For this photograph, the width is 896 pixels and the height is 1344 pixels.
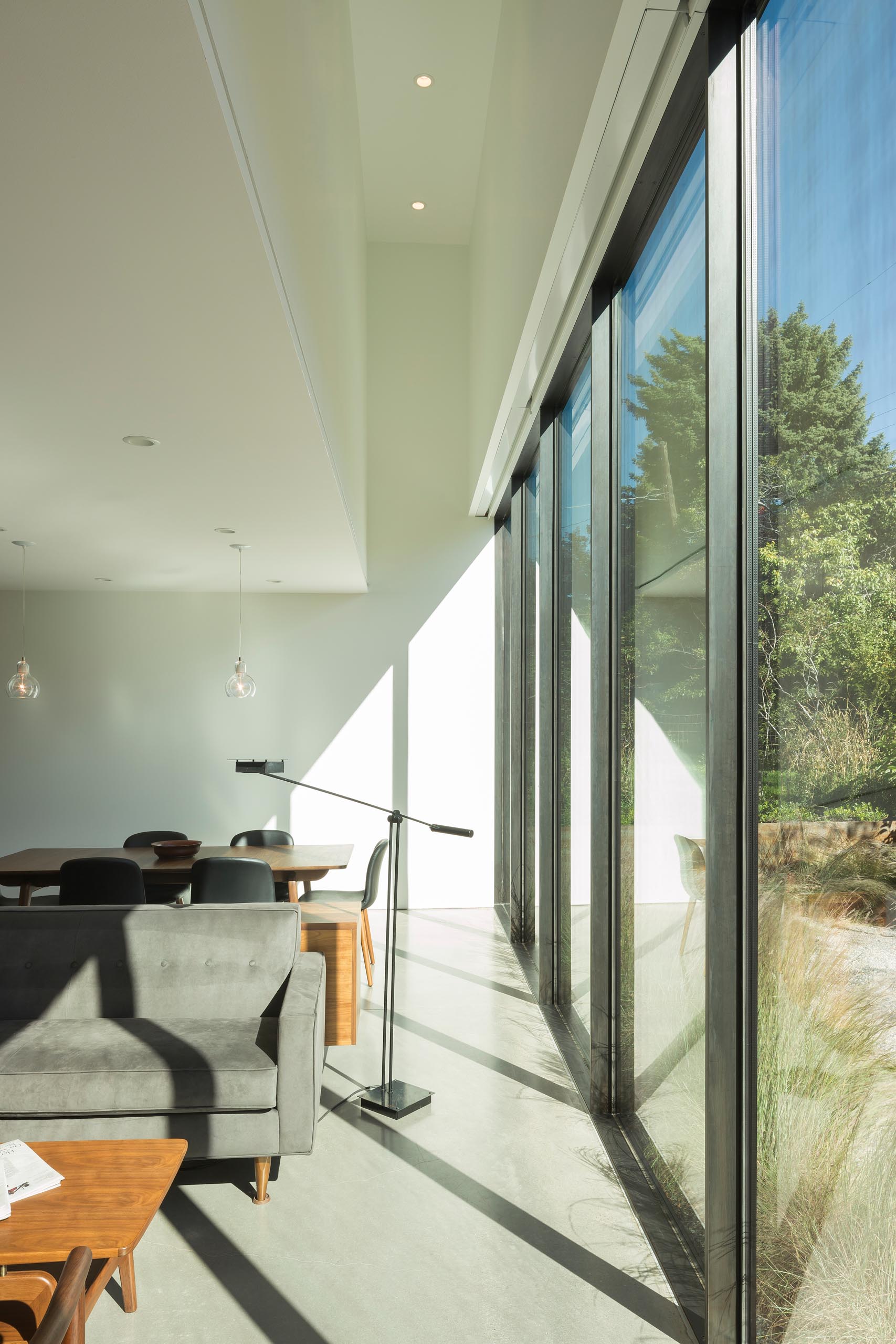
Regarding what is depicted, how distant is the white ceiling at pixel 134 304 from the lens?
1432 mm

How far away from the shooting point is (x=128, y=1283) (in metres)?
2.21

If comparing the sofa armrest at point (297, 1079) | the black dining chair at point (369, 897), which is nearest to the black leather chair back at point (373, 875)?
the black dining chair at point (369, 897)

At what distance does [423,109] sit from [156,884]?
5401 mm

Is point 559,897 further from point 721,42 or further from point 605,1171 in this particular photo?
point 721,42

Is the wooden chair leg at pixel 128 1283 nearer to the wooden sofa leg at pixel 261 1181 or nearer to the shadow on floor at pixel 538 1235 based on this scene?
the wooden sofa leg at pixel 261 1181

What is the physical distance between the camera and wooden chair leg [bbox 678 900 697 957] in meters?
2.26

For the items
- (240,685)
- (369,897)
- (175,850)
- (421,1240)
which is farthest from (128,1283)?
(240,685)

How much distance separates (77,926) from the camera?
3443mm

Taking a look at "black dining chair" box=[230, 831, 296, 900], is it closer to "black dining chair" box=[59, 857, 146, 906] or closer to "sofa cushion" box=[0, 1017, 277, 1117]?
"black dining chair" box=[59, 857, 146, 906]

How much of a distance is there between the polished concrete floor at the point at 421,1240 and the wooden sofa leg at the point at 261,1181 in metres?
0.03

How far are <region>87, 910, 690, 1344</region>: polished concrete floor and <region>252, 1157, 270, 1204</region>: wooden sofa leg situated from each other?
0.03 m

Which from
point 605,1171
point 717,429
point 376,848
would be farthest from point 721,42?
point 376,848

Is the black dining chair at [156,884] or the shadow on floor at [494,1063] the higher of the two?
the black dining chair at [156,884]

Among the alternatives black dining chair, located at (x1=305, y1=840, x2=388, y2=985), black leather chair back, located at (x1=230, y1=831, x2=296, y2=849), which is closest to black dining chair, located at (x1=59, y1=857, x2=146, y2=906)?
black dining chair, located at (x1=305, y1=840, x2=388, y2=985)
